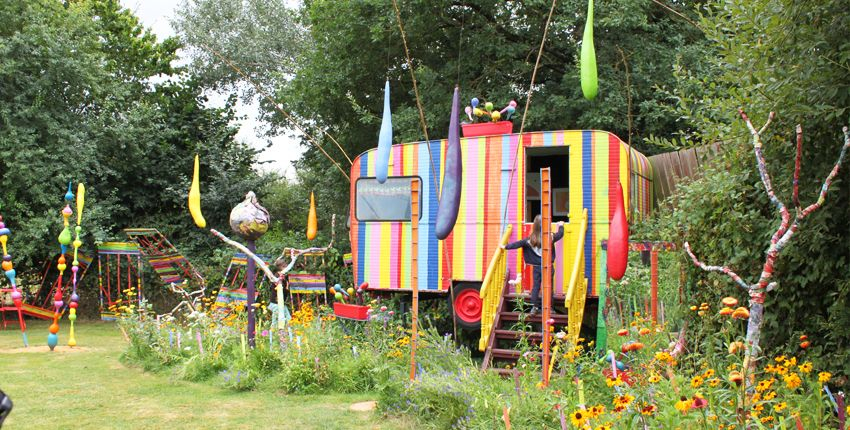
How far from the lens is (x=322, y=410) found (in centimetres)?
600

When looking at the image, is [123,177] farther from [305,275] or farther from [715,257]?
[715,257]

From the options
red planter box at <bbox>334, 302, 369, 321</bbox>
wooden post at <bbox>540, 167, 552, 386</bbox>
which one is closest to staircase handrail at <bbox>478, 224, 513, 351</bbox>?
red planter box at <bbox>334, 302, 369, 321</bbox>

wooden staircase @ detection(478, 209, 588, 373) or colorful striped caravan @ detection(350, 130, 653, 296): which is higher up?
colorful striped caravan @ detection(350, 130, 653, 296)

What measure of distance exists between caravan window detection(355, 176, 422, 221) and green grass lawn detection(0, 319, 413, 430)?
3.18 m

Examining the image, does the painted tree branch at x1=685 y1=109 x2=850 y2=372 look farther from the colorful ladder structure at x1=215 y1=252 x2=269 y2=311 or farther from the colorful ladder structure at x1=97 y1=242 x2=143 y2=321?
the colorful ladder structure at x1=97 y1=242 x2=143 y2=321

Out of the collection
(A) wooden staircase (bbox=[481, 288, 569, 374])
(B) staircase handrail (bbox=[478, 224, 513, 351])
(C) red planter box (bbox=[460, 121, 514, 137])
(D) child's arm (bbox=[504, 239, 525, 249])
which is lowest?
(A) wooden staircase (bbox=[481, 288, 569, 374])

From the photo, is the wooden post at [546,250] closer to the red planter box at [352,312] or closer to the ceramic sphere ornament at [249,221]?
the red planter box at [352,312]

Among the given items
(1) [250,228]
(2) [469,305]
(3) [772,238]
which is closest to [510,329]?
(2) [469,305]

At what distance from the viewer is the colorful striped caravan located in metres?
8.02

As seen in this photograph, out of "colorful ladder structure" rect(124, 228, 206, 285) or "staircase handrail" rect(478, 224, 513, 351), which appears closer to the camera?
"staircase handrail" rect(478, 224, 513, 351)

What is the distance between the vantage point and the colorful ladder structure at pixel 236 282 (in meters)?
12.1

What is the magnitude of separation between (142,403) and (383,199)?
4047 mm

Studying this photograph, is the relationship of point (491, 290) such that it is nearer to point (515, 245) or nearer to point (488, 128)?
point (515, 245)

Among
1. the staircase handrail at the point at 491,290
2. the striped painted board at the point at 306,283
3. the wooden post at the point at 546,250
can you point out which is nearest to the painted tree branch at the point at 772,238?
the wooden post at the point at 546,250
